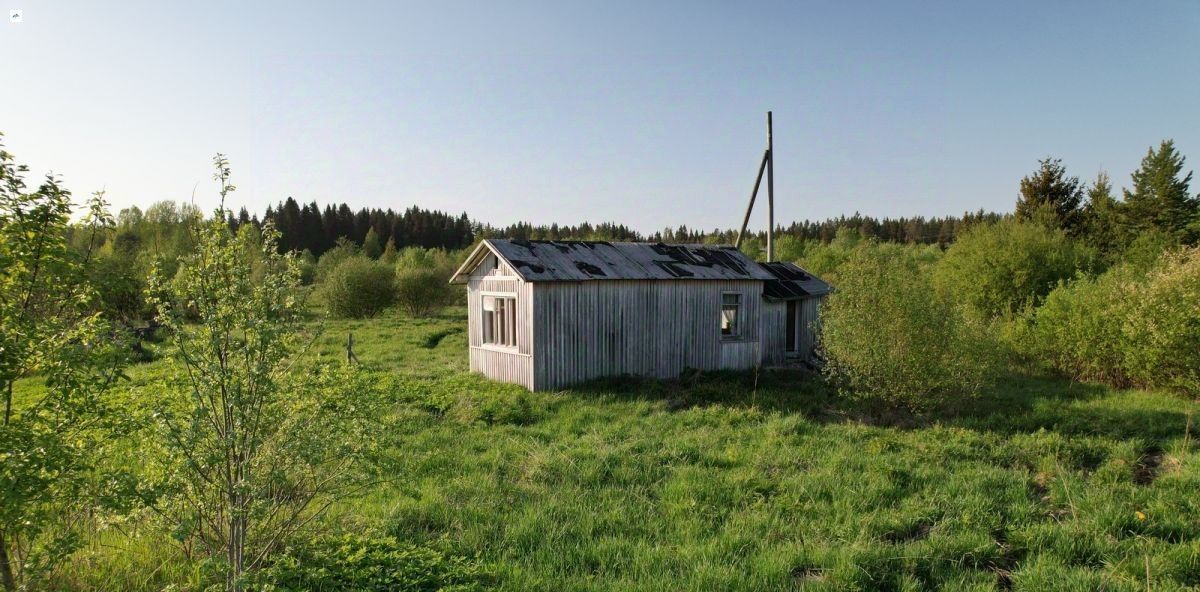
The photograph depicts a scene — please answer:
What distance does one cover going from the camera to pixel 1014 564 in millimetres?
5984

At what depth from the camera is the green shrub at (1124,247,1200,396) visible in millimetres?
12906

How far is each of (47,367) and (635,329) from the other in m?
12.7

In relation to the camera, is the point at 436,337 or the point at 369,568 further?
the point at 436,337

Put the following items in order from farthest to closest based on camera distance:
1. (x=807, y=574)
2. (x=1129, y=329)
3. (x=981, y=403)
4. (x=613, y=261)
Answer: (x=613, y=261) < (x=1129, y=329) < (x=981, y=403) < (x=807, y=574)

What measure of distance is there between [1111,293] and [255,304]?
62.2ft

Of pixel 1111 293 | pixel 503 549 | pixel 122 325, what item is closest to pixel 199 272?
pixel 122 325

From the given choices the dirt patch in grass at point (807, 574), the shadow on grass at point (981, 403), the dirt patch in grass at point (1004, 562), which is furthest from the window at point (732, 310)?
the dirt patch in grass at point (807, 574)

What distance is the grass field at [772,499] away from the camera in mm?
5562

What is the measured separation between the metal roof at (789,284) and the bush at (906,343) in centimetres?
601

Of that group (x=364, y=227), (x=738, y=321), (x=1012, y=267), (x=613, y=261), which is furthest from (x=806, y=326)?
(x=364, y=227)

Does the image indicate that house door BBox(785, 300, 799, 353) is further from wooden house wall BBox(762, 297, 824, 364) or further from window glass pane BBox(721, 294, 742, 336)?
window glass pane BBox(721, 294, 742, 336)

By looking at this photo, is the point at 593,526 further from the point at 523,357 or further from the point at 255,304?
the point at 523,357

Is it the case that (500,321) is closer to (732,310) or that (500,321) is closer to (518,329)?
(518,329)

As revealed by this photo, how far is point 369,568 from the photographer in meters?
5.38
